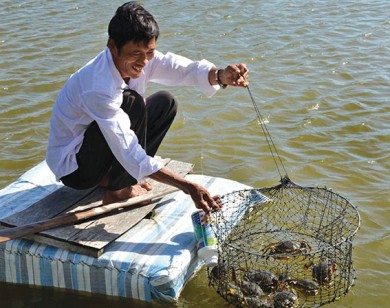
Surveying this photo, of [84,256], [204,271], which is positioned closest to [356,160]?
[204,271]

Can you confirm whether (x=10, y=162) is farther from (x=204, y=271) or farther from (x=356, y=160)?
(x=356, y=160)

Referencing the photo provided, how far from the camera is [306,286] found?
12.8 feet

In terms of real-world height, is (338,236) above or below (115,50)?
below

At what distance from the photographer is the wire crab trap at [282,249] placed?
3846 mm

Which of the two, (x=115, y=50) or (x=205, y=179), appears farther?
(x=205, y=179)

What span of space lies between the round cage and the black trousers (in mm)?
651

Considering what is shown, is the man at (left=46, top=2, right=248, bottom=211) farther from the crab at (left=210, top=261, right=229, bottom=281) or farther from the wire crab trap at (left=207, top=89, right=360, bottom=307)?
the wire crab trap at (left=207, top=89, right=360, bottom=307)

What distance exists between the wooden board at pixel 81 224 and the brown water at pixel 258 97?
35 cm

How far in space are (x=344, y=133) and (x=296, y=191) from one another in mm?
1338

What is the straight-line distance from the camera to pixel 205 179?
497 centimetres

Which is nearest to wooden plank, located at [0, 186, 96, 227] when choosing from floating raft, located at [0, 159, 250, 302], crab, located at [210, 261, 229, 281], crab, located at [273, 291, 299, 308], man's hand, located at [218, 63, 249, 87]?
floating raft, located at [0, 159, 250, 302]

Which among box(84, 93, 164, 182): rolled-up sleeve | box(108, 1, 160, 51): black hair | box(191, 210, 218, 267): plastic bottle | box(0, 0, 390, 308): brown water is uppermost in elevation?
box(108, 1, 160, 51): black hair

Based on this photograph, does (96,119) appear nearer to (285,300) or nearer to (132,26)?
(132,26)

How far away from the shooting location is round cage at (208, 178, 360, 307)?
3846 mm
